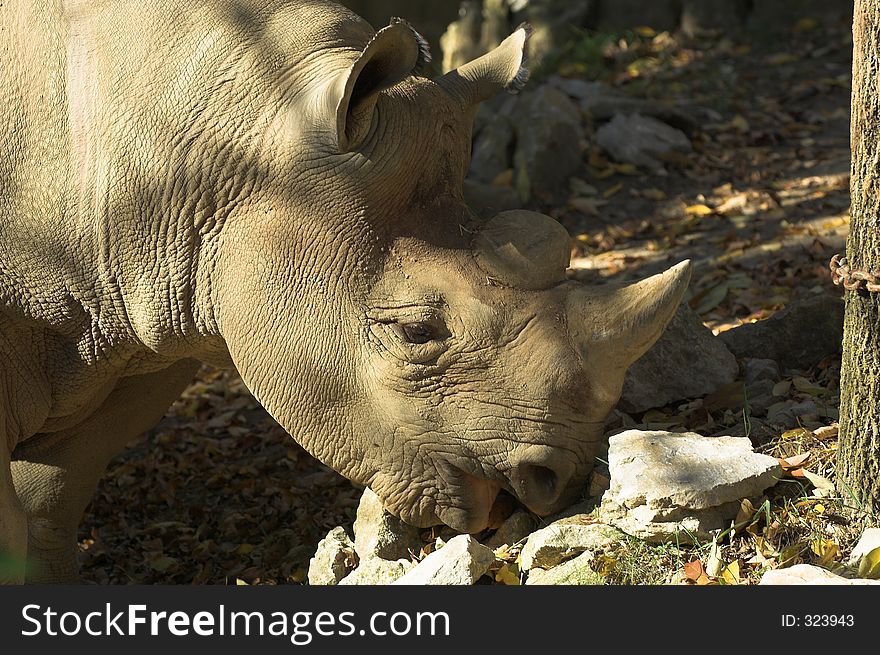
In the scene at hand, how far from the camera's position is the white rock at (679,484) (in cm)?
472

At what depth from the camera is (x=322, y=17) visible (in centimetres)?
525

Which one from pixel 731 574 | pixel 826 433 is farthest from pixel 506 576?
pixel 826 433

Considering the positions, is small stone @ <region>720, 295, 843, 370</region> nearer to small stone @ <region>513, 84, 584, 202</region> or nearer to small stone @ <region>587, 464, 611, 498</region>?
small stone @ <region>587, 464, 611, 498</region>

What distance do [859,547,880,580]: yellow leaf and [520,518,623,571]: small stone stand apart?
0.92 metres

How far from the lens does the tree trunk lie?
456cm

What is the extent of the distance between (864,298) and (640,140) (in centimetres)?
688

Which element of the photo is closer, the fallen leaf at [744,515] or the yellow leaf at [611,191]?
the fallen leaf at [744,515]

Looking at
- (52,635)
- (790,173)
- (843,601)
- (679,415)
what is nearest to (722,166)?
(790,173)

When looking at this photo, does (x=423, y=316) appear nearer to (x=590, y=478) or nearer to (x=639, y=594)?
(x=590, y=478)

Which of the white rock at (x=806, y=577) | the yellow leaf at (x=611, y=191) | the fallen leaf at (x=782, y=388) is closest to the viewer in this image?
the white rock at (x=806, y=577)

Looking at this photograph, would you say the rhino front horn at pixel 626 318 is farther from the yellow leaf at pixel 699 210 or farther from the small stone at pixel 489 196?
the yellow leaf at pixel 699 210

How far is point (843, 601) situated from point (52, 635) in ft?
9.34

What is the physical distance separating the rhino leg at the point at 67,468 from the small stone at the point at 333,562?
5.25ft

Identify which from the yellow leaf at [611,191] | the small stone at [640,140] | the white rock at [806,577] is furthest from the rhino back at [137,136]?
the small stone at [640,140]
